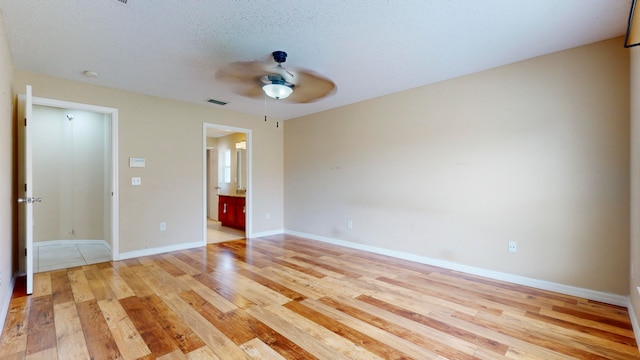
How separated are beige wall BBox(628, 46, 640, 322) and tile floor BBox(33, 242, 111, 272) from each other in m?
5.77

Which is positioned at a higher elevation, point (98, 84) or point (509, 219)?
point (98, 84)

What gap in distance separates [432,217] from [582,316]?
5.71 feet

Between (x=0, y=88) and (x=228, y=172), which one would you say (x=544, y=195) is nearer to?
(x=0, y=88)

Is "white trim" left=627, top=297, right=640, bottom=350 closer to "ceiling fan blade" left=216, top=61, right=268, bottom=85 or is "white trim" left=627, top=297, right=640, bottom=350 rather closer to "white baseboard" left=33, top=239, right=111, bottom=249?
"ceiling fan blade" left=216, top=61, right=268, bottom=85

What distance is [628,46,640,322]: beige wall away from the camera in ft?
7.12

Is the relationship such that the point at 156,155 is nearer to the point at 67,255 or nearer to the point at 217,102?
the point at 217,102

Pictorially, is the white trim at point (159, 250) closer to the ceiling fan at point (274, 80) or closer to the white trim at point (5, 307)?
the white trim at point (5, 307)

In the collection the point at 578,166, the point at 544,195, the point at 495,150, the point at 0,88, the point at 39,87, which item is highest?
the point at 39,87

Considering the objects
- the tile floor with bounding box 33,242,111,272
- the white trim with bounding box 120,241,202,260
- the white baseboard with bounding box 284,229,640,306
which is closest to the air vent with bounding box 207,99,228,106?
the white trim with bounding box 120,241,202,260

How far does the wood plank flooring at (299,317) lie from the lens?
1.96 m

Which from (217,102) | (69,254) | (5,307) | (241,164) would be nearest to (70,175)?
(69,254)

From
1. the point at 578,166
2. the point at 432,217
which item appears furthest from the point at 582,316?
the point at 432,217

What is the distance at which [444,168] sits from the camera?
3.79 m

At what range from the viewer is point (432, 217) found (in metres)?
3.90
